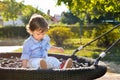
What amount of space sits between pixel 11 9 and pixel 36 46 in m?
30.1

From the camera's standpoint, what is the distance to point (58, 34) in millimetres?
18328

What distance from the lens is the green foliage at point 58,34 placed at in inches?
722

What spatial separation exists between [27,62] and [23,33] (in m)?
26.3

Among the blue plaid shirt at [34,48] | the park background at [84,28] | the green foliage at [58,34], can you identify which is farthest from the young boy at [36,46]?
the green foliage at [58,34]

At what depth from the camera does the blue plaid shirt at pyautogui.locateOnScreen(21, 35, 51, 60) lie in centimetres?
377

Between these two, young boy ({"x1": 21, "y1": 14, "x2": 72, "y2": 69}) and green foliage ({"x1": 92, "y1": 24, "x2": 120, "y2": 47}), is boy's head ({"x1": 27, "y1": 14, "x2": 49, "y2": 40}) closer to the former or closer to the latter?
young boy ({"x1": 21, "y1": 14, "x2": 72, "y2": 69})

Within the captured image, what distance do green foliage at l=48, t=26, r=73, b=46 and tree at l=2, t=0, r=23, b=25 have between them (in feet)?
50.5

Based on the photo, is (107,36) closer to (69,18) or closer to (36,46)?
(36,46)

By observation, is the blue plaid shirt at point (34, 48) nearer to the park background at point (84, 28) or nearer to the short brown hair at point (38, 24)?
the short brown hair at point (38, 24)

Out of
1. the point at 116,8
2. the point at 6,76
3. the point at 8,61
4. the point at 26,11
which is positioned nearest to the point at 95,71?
the point at 6,76

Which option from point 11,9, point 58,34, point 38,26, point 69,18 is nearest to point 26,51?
point 38,26

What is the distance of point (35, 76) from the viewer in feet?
9.96

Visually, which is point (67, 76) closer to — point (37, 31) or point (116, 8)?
point (37, 31)

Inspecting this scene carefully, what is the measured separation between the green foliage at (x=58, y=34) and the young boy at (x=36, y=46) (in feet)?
46.8
